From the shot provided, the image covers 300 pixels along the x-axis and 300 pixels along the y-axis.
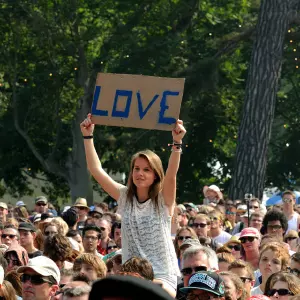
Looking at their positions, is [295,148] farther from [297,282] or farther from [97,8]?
[297,282]

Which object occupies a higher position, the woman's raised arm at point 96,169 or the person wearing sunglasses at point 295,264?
the woman's raised arm at point 96,169

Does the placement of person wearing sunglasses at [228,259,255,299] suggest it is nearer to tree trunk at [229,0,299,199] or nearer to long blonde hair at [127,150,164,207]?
long blonde hair at [127,150,164,207]

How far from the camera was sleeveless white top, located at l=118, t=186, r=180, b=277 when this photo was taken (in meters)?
6.69

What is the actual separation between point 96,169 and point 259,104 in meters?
19.2

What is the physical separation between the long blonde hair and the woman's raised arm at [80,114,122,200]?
4.3 inches

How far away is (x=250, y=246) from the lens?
11477 millimetres

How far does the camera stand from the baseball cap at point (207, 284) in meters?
6.51

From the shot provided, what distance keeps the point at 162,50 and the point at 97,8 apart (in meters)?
5.20

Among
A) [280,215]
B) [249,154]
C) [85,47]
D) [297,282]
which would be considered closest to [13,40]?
[85,47]

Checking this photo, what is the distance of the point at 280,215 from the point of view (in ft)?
42.2

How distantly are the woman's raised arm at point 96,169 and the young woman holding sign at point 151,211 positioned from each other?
101mm

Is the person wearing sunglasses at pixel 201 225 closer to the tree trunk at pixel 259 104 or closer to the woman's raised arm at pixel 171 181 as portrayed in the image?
the woman's raised arm at pixel 171 181

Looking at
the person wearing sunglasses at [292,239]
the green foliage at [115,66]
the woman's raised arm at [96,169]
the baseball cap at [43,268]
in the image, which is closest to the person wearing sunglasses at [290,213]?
the person wearing sunglasses at [292,239]

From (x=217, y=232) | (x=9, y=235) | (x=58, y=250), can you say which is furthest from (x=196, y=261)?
(x=217, y=232)
